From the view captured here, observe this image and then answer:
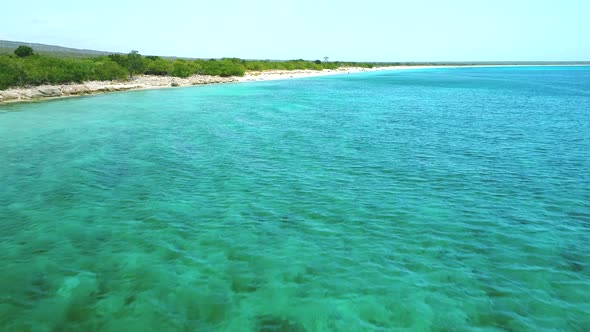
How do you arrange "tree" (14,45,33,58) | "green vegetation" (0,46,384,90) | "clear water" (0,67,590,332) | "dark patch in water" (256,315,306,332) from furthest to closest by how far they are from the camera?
"tree" (14,45,33,58)
"green vegetation" (0,46,384,90)
"clear water" (0,67,590,332)
"dark patch in water" (256,315,306,332)

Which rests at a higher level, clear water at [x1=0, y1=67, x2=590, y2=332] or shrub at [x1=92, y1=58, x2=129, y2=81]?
shrub at [x1=92, y1=58, x2=129, y2=81]

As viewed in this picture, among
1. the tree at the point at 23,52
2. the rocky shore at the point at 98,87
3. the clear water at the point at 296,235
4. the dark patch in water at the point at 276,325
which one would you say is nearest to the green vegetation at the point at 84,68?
the tree at the point at 23,52

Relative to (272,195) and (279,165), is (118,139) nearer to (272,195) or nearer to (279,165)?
(279,165)

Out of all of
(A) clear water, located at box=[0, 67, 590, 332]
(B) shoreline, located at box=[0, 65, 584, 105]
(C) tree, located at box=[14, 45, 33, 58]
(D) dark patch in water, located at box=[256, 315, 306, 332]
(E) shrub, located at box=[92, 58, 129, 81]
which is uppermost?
(C) tree, located at box=[14, 45, 33, 58]

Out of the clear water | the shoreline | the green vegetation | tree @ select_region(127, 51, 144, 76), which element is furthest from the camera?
tree @ select_region(127, 51, 144, 76)

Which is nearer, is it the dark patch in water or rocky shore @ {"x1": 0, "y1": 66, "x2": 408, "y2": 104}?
the dark patch in water

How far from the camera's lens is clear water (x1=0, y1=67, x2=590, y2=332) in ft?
37.7

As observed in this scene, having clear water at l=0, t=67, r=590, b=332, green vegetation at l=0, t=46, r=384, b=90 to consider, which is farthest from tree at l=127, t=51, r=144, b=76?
clear water at l=0, t=67, r=590, b=332

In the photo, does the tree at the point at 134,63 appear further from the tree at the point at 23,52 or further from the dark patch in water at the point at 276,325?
the dark patch in water at the point at 276,325

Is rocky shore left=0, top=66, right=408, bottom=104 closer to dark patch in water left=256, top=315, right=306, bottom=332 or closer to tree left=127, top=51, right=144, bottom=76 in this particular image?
tree left=127, top=51, right=144, bottom=76

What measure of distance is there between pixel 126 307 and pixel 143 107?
178 ft

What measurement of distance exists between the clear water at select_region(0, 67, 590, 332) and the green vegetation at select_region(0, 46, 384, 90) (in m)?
43.1

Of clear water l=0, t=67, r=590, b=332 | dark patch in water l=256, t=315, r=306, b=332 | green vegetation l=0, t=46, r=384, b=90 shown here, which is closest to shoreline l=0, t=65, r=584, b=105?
green vegetation l=0, t=46, r=384, b=90

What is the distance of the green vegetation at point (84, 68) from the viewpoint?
68.4 m
